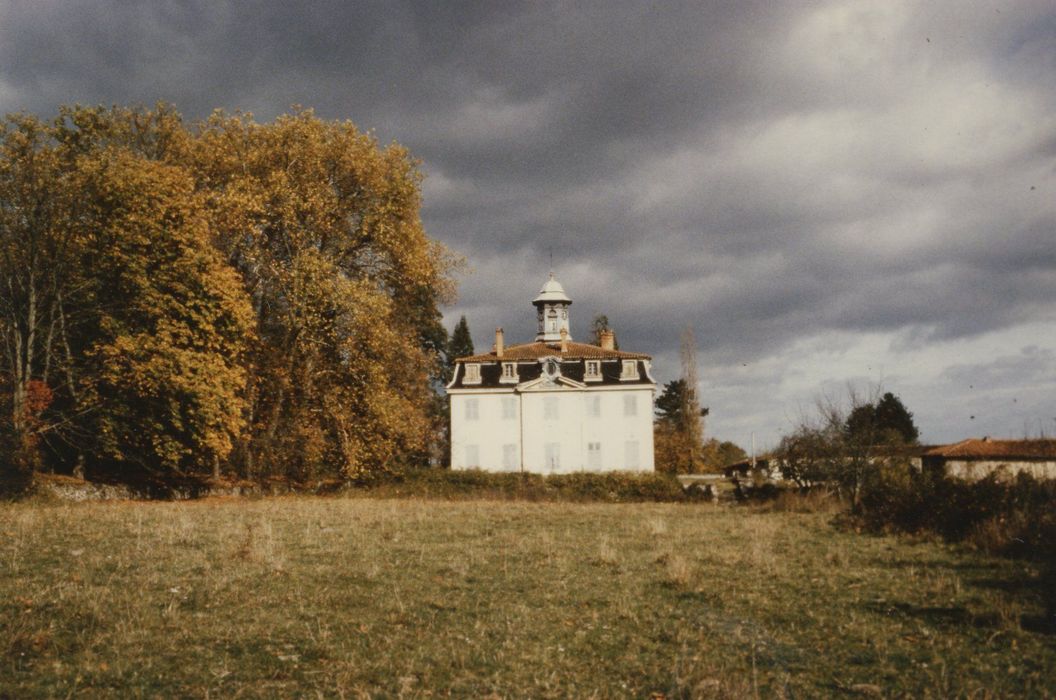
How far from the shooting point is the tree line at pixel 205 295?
962 inches

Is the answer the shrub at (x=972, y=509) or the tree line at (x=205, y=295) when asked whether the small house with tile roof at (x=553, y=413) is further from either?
the shrub at (x=972, y=509)

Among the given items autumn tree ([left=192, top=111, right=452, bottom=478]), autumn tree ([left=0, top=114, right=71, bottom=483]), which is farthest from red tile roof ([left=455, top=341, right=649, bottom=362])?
autumn tree ([left=0, top=114, right=71, bottom=483])

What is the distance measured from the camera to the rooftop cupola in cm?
5822

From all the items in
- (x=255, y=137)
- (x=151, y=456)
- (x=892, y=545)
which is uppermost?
(x=255, y=137)

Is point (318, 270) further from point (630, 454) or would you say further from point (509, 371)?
point (630, 454)

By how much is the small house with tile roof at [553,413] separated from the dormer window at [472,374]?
0.22ft

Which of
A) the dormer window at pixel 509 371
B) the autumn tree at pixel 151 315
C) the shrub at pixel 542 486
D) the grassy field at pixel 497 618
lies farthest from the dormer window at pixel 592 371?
the grassy field at pixel 497 618

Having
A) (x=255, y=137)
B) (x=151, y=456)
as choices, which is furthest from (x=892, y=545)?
(x=255, y=137)

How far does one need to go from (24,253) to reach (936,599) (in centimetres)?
2691

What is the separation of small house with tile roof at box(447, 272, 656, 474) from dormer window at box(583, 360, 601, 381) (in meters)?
0.07

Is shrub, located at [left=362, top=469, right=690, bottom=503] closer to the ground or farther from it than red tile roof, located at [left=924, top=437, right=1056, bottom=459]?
closer to the ground

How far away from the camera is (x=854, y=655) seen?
761cm

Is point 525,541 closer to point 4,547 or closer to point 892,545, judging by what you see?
point 892,545

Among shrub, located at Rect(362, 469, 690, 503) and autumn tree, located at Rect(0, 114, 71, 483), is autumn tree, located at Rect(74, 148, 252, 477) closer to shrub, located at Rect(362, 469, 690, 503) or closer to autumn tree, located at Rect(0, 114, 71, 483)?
autumn tree, located at Rect(0, 114, 71, 483)
